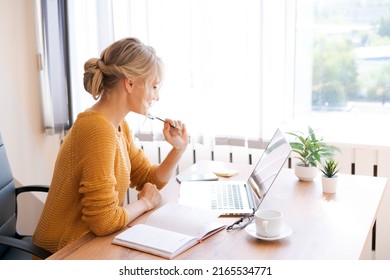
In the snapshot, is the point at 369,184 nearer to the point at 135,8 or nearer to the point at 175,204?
the point at 175,204

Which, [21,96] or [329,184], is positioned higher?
[21,96]

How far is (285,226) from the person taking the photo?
53.2 inches

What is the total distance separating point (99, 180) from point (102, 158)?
6cm

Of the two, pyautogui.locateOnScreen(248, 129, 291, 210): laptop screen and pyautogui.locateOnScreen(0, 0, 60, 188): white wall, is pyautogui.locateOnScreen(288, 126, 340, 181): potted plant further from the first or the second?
pyautogui.locateOnScreen(0, 0, 60, 188): white wall

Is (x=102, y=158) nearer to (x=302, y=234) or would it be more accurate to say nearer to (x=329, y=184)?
(x=302, y=234)

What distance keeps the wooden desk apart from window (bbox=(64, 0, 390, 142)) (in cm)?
71

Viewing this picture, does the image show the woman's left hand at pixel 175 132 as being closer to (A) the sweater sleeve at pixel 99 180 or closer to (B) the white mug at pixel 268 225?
(A) the sweater sleeve at pixel 99 180

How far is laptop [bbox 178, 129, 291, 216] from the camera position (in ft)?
4.91

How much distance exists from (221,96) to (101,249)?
1289 mm

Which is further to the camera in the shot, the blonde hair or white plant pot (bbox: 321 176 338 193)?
white plant pot (bbox: 321 176 338 193)

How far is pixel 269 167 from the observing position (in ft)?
5.19

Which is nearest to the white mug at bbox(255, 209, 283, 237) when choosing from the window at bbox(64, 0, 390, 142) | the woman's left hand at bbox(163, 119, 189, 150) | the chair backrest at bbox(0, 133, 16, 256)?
the woman's left hand at bbox(163, 119, 189, 150)

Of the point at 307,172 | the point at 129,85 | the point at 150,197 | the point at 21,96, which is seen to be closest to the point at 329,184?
the point at 307,172
